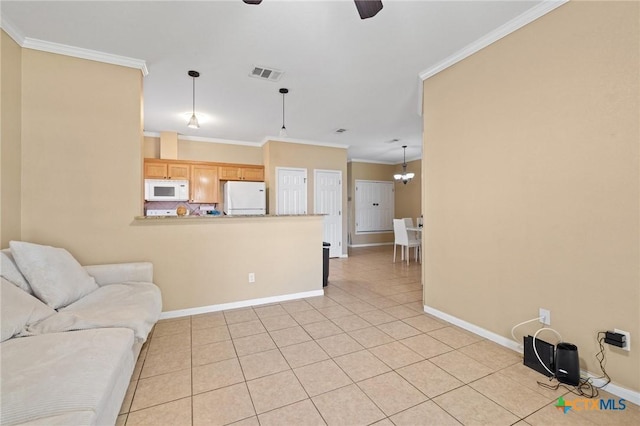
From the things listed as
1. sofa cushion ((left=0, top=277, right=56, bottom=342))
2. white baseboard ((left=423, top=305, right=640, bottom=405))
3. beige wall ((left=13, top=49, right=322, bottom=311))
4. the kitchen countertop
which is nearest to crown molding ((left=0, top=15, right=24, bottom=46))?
beige wall ((left=13, top=49, right=322, bottom=311))

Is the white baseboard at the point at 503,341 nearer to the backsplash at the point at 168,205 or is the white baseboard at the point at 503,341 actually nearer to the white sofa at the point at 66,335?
the white sofa at the point at 66,335

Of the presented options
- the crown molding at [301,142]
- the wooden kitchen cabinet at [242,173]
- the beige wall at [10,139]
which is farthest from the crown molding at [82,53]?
the crown molding at [301,142]

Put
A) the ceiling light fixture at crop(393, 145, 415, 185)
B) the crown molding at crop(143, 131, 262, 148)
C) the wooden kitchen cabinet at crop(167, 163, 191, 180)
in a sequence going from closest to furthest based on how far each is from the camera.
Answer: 1. the wooden kitchen cabinet at crop(167, 163, 191, 180)
2. the crown molding at crop(143, 131, 262, 148)
3. the ceiling light fixture at crop(393, 145, 415, 185)

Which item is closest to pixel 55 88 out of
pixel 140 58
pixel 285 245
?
pixel 140 58

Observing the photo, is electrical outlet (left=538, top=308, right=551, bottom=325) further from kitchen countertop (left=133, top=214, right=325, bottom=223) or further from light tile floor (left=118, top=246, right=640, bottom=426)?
kitchen countertop (left=133, top=214, right=325, bottom=223)

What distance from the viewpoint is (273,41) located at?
101 inches

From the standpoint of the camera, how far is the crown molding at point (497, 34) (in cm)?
205

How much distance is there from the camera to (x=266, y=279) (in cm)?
348

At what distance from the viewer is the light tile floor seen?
5.15 ft

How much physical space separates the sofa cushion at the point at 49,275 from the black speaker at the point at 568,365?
349 cm

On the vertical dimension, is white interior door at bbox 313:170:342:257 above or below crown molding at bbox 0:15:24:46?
below

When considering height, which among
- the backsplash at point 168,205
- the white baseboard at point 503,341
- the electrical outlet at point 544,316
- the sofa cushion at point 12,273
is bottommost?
the white baseboard at point 503,341

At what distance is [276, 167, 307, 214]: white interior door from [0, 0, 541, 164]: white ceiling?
1934 millimetres

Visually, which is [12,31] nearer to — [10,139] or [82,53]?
[82,53]
